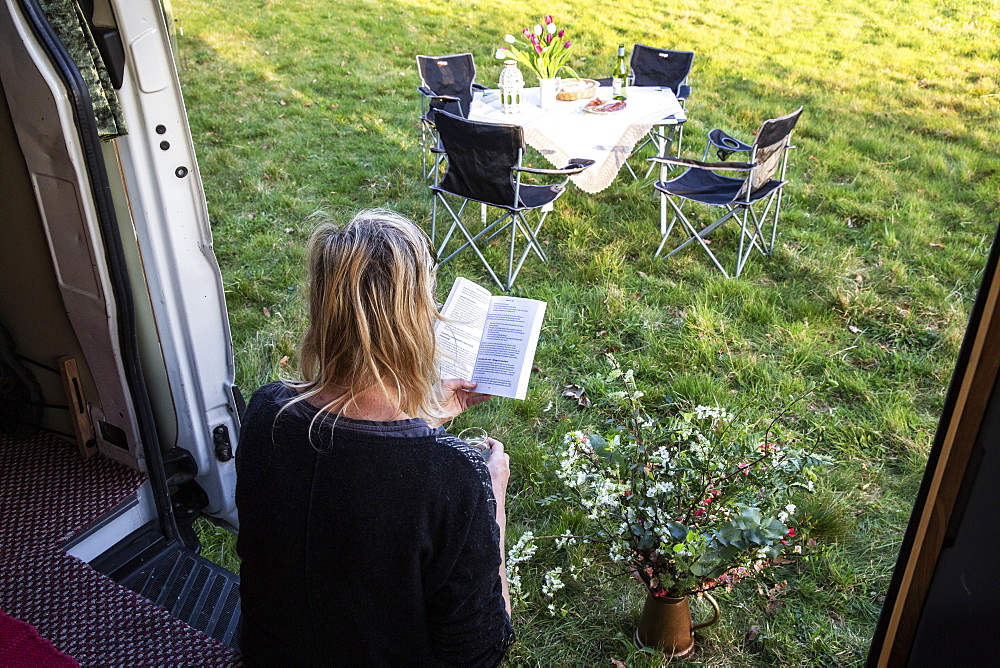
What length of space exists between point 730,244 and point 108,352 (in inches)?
167

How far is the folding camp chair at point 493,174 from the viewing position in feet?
15.5

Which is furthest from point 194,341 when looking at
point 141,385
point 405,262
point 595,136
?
point 595,136

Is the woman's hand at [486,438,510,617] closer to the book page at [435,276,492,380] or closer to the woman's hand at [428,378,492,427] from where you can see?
the woman's hand at [428,378,492,427]

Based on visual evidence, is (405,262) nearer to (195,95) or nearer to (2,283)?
(2,283)

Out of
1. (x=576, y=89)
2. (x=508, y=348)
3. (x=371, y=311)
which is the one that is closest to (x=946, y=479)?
(x=371, y=311)

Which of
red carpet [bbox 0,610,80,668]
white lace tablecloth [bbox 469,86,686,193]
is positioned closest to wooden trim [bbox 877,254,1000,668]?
red carpet [bbox 0,610,80,668]

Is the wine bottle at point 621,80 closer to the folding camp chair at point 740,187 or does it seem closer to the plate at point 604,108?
the plate at point 604,108

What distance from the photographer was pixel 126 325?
95.1 inches

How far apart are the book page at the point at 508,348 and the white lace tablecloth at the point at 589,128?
2.91 m

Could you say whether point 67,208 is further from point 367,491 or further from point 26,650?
point 367,491

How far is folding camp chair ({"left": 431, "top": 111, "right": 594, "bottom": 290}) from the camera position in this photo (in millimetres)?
4715

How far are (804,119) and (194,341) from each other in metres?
6.93

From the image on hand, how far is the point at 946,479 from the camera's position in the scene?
1390 millimetres

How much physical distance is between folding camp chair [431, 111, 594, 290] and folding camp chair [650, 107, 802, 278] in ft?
2.37
